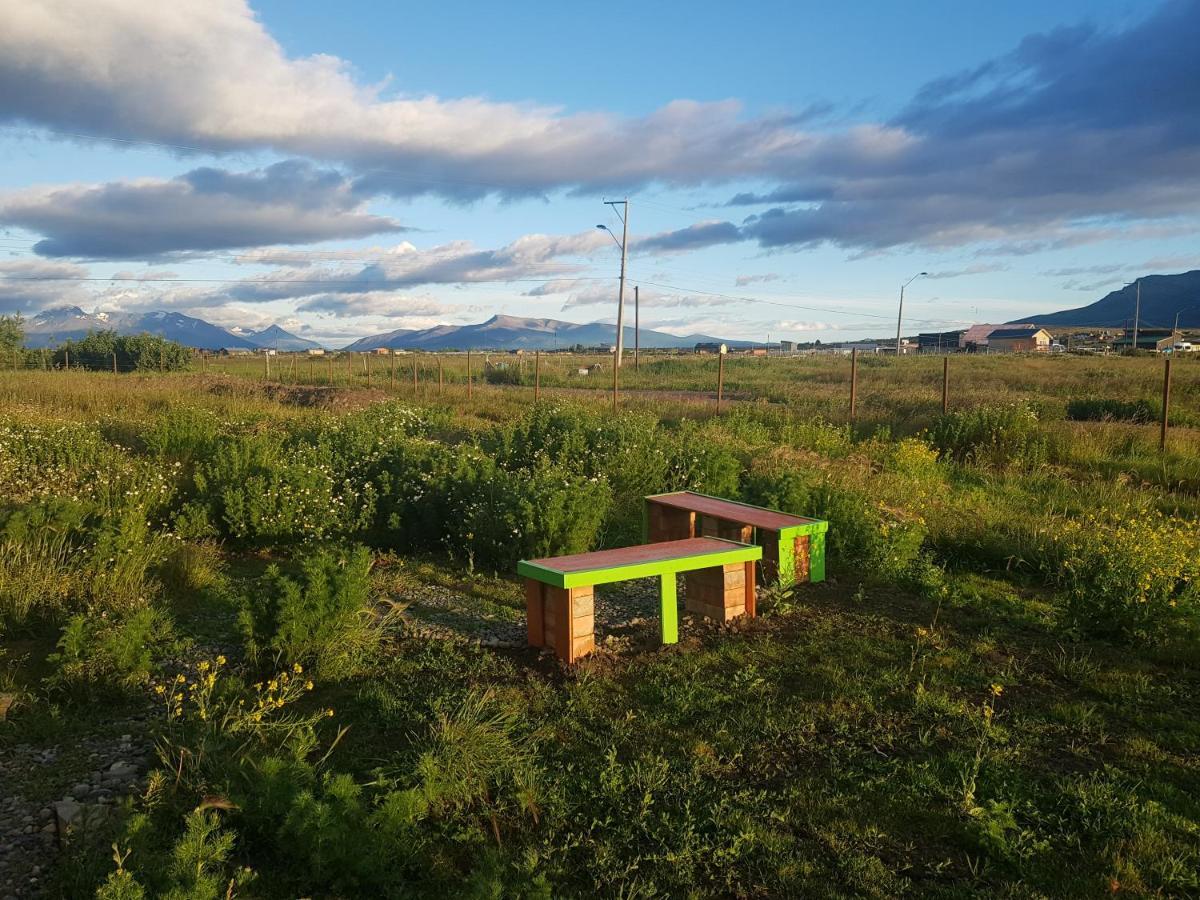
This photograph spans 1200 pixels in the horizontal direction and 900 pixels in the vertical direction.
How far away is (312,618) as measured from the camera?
456cm

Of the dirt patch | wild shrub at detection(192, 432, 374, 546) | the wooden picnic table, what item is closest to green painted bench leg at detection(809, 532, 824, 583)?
the wooden picnic table

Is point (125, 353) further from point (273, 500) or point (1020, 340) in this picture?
point (1020, 340)

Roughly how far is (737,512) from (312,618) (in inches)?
128

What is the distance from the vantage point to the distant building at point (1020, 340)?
3535 inches

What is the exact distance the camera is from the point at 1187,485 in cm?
1052

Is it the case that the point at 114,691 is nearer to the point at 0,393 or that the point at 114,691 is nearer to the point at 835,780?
the point at 835,780

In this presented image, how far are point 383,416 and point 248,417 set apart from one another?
7.16 feet

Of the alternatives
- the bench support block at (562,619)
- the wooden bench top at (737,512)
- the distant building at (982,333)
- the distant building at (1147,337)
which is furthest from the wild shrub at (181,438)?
the distant building at (982,333)

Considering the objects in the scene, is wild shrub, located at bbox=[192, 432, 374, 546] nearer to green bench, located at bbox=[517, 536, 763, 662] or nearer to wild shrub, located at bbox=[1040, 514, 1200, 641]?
green bench, located at bbox=[517, 536, 763, 662]

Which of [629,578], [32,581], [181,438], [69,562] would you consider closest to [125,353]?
[181,438]

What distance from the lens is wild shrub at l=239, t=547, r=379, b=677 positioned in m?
4.53

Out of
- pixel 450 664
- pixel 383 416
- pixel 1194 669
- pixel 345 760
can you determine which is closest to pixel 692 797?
pixel 345 760

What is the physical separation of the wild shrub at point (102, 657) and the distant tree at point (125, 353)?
130ft

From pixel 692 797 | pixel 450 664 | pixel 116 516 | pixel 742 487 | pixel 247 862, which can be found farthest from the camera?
pixel 742 487
